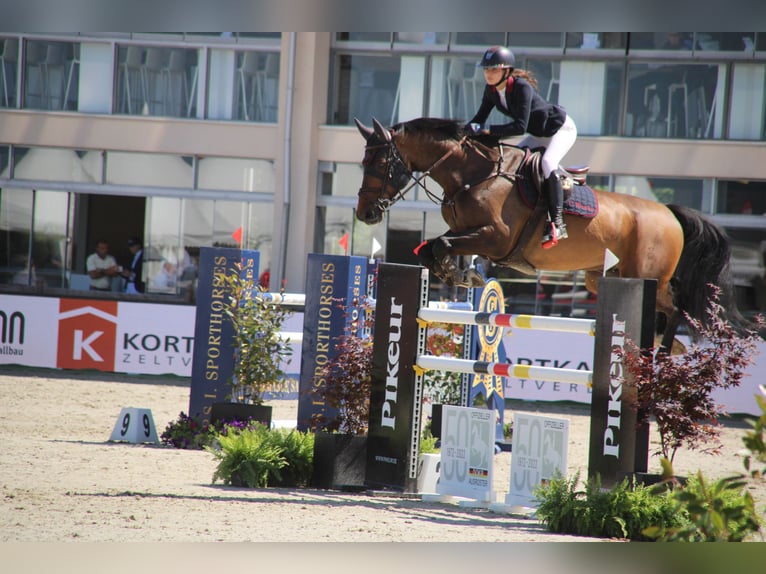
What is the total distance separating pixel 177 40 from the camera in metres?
16.4

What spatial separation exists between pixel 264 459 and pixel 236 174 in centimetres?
1196

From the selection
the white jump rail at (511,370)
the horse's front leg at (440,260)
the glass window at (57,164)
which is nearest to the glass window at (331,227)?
the glass window at (57,164)

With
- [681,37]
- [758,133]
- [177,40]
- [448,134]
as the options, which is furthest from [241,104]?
[448,134]

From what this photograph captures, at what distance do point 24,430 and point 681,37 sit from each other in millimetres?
12095

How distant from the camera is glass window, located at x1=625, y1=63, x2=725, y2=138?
1509 centimetres

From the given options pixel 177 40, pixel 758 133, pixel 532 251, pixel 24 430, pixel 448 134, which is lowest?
pixel 24 430

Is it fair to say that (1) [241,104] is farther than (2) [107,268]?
Yes

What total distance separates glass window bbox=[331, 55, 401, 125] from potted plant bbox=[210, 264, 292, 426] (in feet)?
31.7

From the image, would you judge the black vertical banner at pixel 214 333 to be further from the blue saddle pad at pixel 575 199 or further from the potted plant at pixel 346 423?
the blue saddle pad at pixel 575 199

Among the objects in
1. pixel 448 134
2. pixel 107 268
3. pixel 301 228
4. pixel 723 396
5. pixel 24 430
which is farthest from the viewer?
pixel 301 228

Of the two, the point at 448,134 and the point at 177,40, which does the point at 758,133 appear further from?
the point at 448,134

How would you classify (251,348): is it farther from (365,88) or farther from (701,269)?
(365,88)

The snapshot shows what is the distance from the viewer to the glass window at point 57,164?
16.5 meters

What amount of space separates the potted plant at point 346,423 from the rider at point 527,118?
1.19 meters
